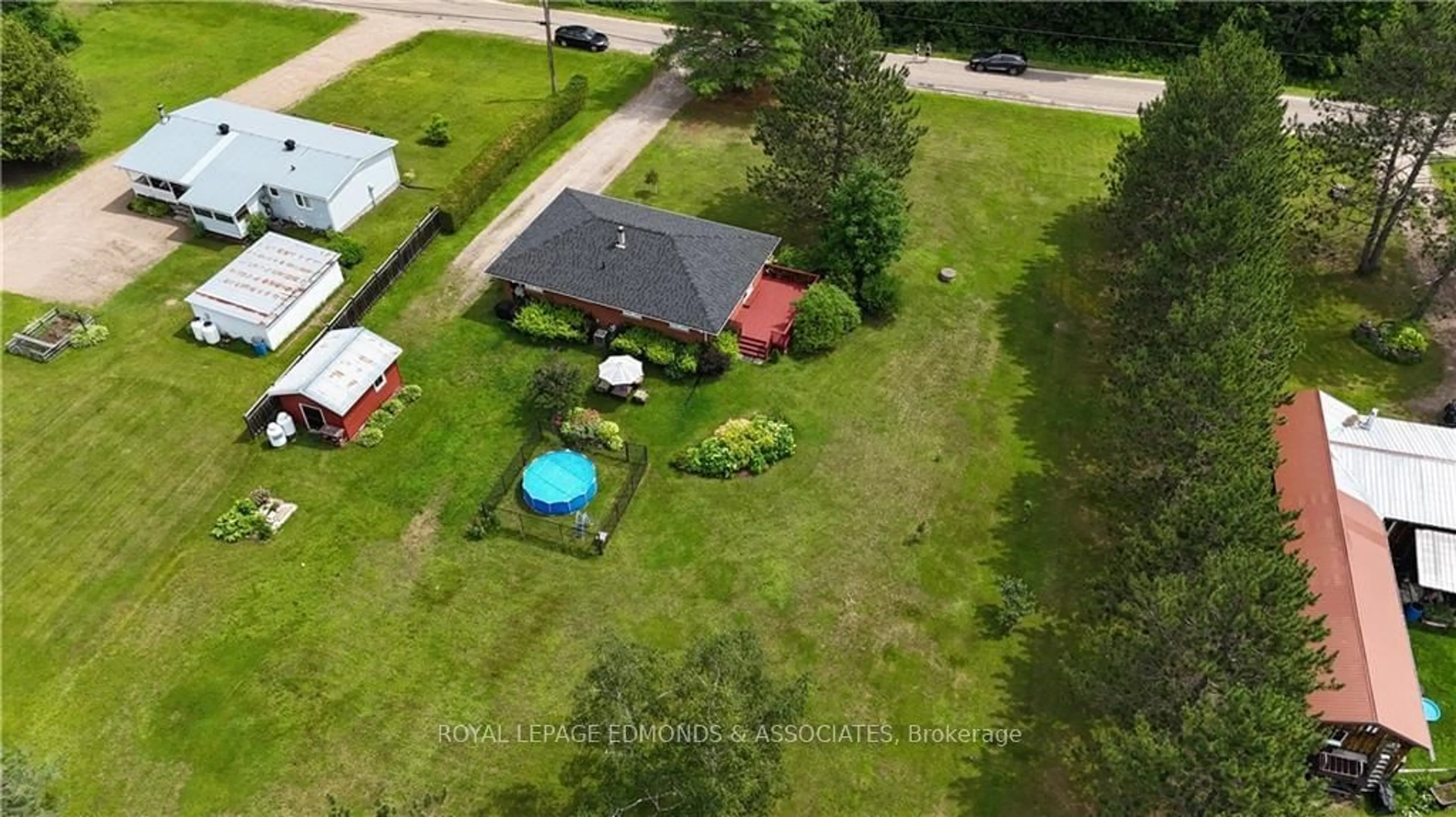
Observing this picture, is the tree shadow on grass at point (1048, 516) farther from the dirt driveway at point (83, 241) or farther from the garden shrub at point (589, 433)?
the dirt driveway at point (83, 241)

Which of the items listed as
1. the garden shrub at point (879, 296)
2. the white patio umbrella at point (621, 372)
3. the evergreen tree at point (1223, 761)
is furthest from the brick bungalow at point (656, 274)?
Result: the evergreen tree at point (1223, 761)

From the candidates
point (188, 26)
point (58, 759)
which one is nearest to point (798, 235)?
point (58, 759)

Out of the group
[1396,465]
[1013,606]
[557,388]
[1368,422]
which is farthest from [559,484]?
[1368,422]

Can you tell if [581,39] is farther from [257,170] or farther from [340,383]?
[340,383]

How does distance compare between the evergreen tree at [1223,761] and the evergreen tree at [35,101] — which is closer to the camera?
the evergreen tree at [1223,761]

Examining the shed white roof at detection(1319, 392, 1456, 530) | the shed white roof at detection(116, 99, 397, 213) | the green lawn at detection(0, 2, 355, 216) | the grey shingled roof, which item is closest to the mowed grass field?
the grey shingled roof

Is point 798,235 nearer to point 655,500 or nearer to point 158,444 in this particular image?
point 655,500

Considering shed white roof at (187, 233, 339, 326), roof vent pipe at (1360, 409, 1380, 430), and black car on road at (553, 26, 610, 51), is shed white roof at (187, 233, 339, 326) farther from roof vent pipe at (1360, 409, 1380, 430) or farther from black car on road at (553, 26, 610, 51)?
roof vent pipe at (1360, 409, 1380, 430)
